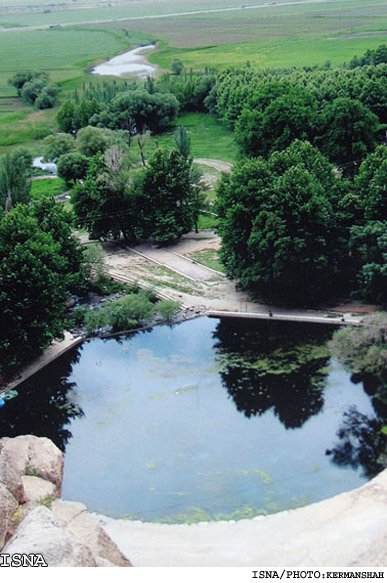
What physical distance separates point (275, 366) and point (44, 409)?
14270mm

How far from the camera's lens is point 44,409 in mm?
44938

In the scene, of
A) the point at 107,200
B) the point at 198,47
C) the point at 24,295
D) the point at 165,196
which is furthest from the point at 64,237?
the point at 198,47

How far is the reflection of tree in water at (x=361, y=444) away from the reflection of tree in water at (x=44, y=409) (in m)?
14.8

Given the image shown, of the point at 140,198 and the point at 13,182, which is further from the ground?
the point at 13,182

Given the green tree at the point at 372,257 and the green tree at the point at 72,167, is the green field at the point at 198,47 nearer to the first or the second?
the green tree at the point at 72,167

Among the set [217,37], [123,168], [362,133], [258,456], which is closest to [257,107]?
[362,133]

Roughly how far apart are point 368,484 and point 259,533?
6.47 m

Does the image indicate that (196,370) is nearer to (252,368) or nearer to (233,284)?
(252,368)

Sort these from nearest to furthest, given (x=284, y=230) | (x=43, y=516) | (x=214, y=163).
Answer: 1. (x=43, y=516)
2. (x=284, y=230)
3. (x=214, y=163)

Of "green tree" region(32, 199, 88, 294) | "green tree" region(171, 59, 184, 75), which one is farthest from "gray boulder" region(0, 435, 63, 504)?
"green tree" region(171, 59, 184, 75)

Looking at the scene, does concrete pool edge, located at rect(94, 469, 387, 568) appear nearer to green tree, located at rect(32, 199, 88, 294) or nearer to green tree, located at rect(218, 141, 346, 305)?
green tree, located at rect(218, 141, 346, 305)

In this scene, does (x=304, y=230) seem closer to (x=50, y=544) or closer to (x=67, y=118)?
(x=50, y=544)

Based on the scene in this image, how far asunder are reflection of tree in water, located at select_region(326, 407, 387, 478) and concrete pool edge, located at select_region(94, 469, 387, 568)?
79.9 inches

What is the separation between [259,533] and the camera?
1339 inches
